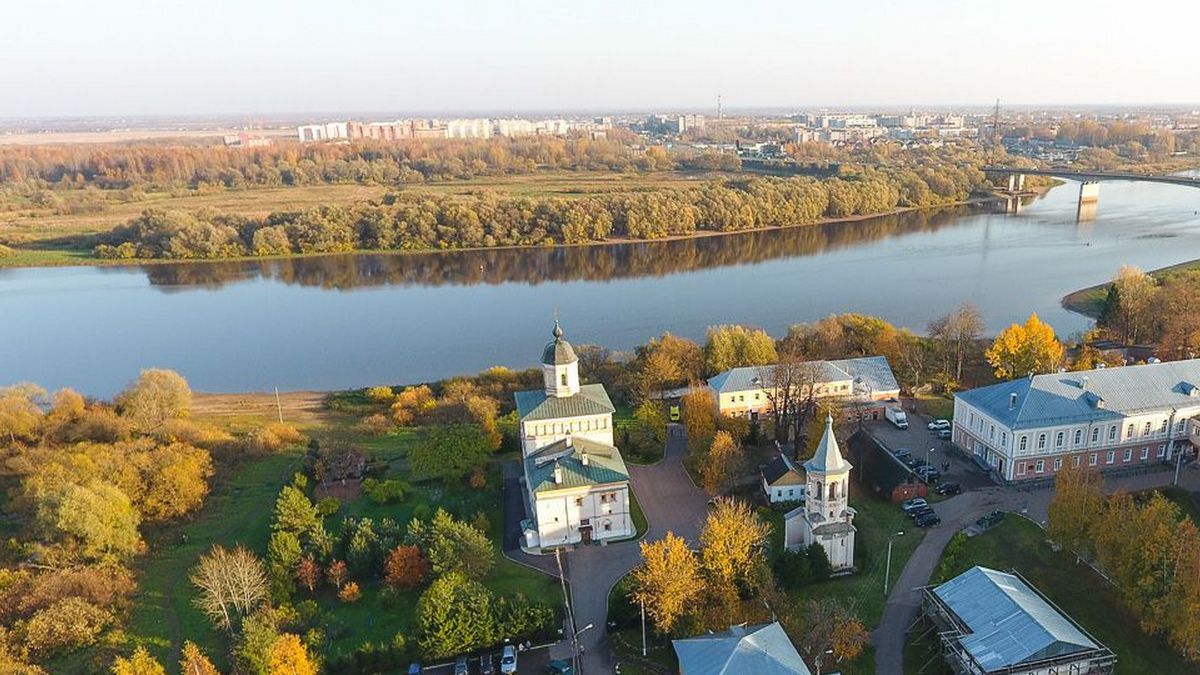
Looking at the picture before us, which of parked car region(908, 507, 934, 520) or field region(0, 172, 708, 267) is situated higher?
field region(0, 172, 708, 267)

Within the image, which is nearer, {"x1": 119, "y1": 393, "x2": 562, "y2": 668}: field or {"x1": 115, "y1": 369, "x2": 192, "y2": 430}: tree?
{"x1": 119, "y1": 393, "x2": 562, "y2": 668}: field

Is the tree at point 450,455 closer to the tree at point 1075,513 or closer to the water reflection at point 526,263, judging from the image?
the tree at point 1075,513

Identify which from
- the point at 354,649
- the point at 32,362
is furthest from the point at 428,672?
the point at 32,362

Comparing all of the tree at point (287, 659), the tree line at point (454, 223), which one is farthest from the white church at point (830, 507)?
the tree line at point (454, 223)

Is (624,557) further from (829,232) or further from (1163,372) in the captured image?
(829,232)

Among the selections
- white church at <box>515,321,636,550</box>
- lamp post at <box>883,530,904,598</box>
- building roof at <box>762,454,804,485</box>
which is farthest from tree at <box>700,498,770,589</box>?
building roof at <box>762,454,804,485</box>

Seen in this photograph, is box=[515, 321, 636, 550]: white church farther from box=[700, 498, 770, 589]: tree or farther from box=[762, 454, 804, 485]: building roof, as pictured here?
box=[762, 454, 804, 485]: building roof
